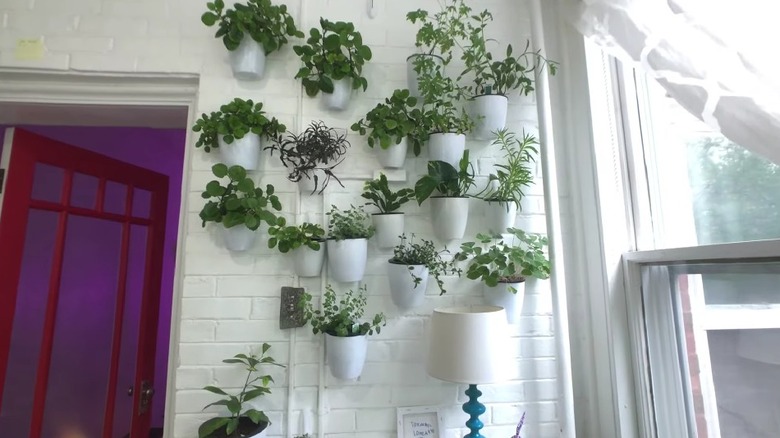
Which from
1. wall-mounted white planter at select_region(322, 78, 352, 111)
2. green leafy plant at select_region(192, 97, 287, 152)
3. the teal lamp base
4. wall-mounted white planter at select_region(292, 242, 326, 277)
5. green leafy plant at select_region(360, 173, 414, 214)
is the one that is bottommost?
the teal lamp base

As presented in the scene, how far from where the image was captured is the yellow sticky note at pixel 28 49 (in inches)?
52.5

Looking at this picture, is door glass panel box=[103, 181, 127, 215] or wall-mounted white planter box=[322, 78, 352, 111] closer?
wall-mounted white planter box=[322, 78, 352, 111]

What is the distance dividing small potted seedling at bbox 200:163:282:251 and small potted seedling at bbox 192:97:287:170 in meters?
0.07

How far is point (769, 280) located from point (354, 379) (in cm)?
125

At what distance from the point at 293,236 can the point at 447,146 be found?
2.26 feet

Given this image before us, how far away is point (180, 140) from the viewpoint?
109 inches

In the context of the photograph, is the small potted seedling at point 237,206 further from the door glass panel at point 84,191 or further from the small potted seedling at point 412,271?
the door glass panel at point 84,191

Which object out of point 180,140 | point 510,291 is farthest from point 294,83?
point 180,140

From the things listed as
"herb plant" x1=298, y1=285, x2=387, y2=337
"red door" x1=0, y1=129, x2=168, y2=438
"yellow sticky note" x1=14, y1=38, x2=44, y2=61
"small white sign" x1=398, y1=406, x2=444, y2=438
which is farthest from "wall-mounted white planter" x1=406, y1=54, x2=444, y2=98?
"red door" x1=0, y1=129, x2=168, y2=438

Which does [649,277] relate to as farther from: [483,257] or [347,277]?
[347,277]

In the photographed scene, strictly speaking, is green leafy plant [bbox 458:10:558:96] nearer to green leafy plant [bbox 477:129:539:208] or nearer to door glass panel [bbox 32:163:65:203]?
green leafy plant [bbox 477:129:539:208]

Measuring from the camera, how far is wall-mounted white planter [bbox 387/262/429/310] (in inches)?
48.5

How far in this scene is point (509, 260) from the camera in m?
1.30

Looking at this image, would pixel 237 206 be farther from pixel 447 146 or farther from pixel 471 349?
pixel 471 349
